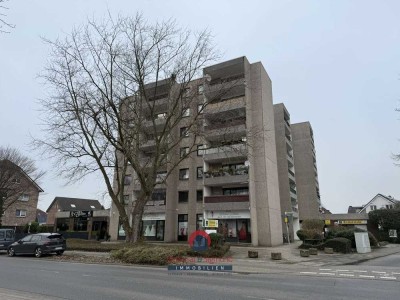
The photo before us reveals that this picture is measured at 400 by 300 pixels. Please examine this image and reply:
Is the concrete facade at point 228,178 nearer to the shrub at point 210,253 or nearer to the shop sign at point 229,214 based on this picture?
the shop sign at point 229,214

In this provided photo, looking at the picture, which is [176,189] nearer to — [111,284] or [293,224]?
[293,224]

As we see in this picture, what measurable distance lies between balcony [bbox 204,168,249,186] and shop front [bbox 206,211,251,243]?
127 inches

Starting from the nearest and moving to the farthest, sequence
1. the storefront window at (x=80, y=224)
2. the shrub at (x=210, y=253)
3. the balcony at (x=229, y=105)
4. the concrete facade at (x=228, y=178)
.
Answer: the shrub at (x=210, y=253) → the concrete facade at (x=228, y=178) → the balcony at (x=229, y=105) → the storefront window at (x=80, y=224)

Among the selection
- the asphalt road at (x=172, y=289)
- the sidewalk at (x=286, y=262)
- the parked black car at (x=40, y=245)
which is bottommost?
the sidewalk at (x=286, y=262)

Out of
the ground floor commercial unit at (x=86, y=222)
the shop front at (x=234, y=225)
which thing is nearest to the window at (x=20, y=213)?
the ground floor commercial unit at (x=86, y=222)

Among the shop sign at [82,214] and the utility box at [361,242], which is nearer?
the utility box at [361,242]

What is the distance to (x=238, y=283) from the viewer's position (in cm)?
1048

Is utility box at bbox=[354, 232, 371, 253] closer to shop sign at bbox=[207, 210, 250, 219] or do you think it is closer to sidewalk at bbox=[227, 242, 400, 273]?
sidewalk at bbox=[227, 242, 400, 273]

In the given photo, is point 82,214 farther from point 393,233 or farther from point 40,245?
point 393,233

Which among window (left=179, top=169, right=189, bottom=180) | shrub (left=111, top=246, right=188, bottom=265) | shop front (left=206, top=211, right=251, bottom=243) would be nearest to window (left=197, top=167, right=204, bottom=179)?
window (left=179, top=169, right=189, bottom=180)

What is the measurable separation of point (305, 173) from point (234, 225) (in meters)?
25.6

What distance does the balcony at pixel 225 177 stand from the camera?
34.8 m

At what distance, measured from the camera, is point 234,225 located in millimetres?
35406

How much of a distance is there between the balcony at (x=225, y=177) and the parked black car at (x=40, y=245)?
17.8 metres
